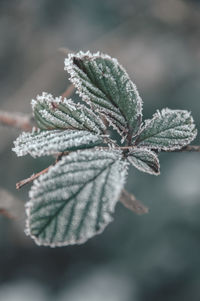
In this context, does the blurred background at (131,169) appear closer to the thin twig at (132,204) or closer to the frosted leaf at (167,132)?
the thin twig at (132,204)

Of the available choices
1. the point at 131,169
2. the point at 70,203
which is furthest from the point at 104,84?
the point at 131,169

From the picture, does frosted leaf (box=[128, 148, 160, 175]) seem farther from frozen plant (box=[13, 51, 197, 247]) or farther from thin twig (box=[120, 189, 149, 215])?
thin twig (box=[120, 189, 149, 215])

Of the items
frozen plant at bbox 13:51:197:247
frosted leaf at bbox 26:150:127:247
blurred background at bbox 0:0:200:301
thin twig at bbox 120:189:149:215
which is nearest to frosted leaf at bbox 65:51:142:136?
frozen plant at bbox 13:51:197:247

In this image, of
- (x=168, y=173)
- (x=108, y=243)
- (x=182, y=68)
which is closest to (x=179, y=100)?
(x=182, y=68)

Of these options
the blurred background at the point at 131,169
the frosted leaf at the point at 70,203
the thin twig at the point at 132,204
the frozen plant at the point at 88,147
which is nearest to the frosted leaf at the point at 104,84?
the frozen plant at the point at 88,147

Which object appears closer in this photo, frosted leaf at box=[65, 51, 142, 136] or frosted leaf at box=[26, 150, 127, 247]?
frosted leaf at box=[26, 150, 127, 247]
